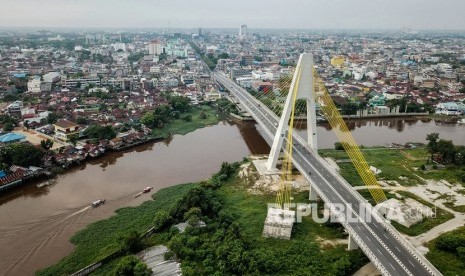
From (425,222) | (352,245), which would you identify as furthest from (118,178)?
(425,222)

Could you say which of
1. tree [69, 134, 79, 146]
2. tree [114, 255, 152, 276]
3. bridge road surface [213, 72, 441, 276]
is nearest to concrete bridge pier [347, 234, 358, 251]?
bridge road surface [213, 72, 441, 276]

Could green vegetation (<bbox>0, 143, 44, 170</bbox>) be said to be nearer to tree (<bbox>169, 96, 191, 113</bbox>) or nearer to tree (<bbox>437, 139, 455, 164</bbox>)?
tree (<bbox>169, 96, 191, 113</bbox>)

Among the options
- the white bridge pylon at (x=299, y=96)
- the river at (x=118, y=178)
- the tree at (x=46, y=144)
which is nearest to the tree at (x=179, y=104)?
the river at (x=118, y=178)

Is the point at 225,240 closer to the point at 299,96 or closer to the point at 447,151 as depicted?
the point at 299,96

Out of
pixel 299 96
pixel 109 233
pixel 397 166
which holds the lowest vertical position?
pixel 109 233

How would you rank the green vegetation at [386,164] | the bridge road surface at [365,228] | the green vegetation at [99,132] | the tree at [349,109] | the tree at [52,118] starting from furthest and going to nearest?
the tree at [349,109]
the tree at [52,118]
the green vegetation at [99,132]
the green vegetation at [386,164]
the bridge road surface at [365,228]

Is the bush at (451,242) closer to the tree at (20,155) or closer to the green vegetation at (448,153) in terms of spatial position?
the green vegetation at (448,153)
